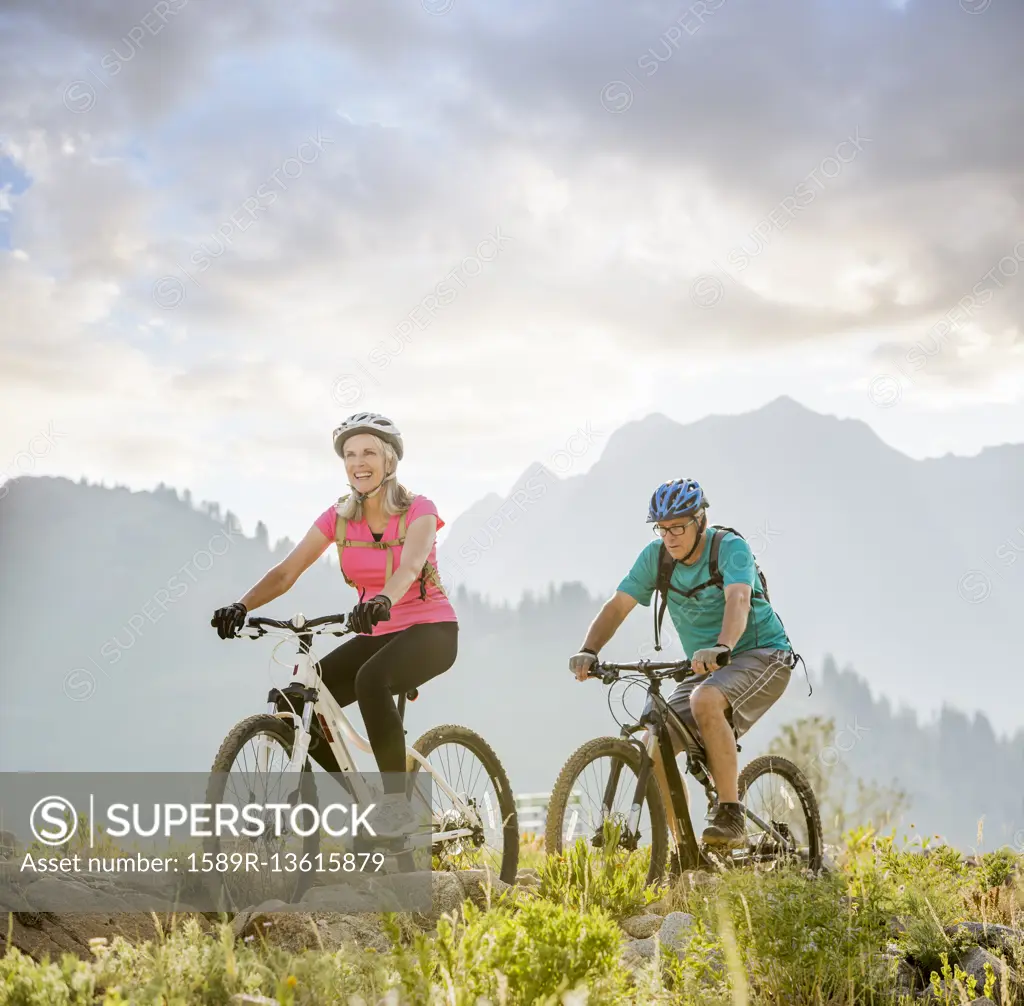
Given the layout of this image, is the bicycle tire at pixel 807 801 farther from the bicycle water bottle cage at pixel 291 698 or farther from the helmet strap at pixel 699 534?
the bicycle water bottle cage at pixel 291 698

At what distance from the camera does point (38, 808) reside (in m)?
6.45

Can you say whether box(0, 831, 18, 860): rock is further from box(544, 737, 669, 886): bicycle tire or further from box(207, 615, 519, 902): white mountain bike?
box(544, 737, 669, 886): bicycle tire

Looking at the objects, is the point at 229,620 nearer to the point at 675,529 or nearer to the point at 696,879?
the point at 675,529

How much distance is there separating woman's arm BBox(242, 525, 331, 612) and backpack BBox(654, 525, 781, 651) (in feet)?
7.19

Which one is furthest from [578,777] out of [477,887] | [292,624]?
[292,624]

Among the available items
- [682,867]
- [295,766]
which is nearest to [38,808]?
[295,766]

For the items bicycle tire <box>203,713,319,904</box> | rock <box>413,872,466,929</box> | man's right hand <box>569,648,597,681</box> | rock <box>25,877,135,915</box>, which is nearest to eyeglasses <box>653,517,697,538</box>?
man's right hand <box>569,648,597,681</box>

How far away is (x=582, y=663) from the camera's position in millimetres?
6797

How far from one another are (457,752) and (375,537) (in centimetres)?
148

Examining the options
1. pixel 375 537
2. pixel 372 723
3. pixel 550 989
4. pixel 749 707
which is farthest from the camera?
pixel 749 707

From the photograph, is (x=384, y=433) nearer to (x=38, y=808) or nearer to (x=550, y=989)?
(x=38, y=808)

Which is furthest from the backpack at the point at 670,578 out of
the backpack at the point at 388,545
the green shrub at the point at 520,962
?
the green shrub at the point at 520,962

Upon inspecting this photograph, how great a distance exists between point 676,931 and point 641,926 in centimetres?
57

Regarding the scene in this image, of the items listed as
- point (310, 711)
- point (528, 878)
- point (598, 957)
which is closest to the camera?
point (598, 957)
